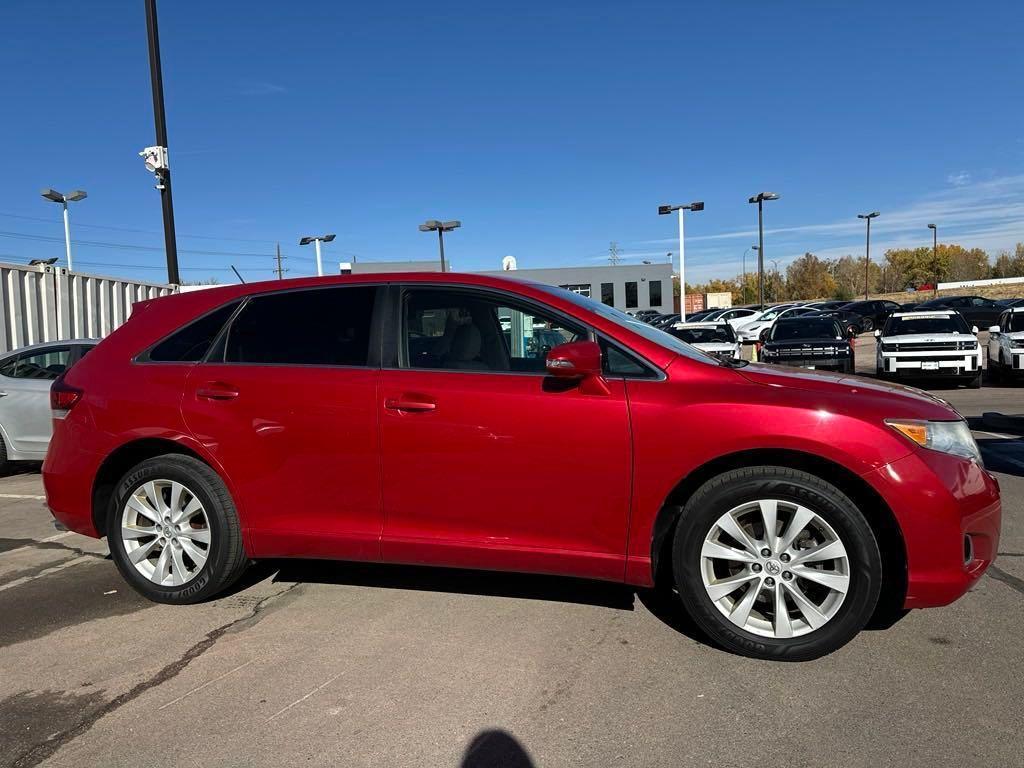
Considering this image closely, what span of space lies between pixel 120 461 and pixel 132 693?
1.51 meters

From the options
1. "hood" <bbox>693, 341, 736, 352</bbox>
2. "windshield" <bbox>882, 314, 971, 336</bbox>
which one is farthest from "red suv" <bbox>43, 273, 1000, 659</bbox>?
"windshield" <bbox>882, 314, 971, 336</bbox>

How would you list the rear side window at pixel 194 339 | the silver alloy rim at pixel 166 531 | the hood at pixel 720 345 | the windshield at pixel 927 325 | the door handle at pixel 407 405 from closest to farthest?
1. the door handle at pixel 407 405
2. the silver alloy rim at pixel 166 531
3. the rear side window at pixel 194 339
4. the windshield at pixel 927 325
5. the hood at pixel 720 345

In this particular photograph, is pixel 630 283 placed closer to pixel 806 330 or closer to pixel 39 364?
pixel 806 330

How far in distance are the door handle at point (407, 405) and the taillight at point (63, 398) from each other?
1.98 meters

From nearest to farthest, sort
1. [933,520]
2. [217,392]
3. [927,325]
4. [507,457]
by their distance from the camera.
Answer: [933,520] < [507,457] < [217,392] < [927,325]

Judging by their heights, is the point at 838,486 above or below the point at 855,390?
below

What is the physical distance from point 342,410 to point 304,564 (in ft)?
5.49

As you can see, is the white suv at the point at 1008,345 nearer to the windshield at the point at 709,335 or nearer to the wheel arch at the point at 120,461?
the windshield at the point at 709,335

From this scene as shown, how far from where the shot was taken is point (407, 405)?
11.8 ft

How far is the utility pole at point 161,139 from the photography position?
36.8ft

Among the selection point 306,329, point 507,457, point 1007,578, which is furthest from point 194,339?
point 1007,578

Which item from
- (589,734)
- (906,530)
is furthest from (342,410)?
(906,530)

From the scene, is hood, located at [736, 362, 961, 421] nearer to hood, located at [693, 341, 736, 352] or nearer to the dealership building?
hood, located at [693, 341, 736, 352]

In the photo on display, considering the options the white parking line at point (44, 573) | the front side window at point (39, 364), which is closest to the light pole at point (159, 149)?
the front side window at point (39, 364)
